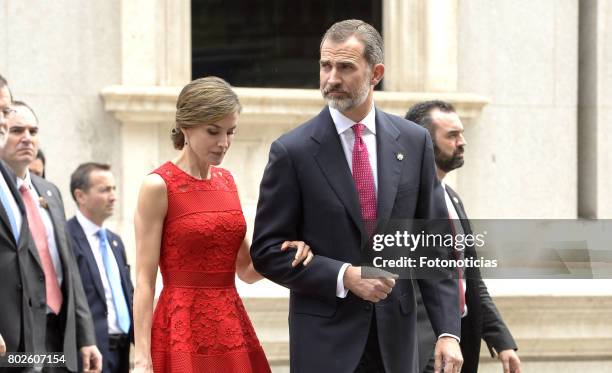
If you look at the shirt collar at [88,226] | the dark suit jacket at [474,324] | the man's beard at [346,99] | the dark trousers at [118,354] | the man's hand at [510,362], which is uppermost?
the man's beard at [346,99]

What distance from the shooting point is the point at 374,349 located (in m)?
4.35

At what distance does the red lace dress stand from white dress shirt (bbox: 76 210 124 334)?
8.06 feet

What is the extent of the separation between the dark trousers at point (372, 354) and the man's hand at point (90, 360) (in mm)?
2154

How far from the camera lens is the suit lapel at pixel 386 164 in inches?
173

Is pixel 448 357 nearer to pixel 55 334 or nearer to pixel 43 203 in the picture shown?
pixel 55 334

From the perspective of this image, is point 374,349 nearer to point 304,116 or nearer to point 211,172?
point 211,172

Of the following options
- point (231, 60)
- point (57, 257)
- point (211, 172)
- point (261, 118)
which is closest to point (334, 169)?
point (211, 172)

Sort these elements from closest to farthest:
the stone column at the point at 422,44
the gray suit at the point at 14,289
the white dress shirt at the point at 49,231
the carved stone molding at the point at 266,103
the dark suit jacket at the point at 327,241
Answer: the dark suit jacket at the point at 327,241 → the gray suit at the point at 14,289 → the white dress shirt at the point at 49,231 → the carved stone molding at the point at 266,103 → the stone column at the point at 422,44

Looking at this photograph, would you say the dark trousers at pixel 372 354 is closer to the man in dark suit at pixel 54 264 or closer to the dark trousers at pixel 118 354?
the man in dark suit at pixel 54 264

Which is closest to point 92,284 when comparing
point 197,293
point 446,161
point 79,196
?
point 79,196

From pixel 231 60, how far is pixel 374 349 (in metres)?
5.33

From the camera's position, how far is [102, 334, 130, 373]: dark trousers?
705cm

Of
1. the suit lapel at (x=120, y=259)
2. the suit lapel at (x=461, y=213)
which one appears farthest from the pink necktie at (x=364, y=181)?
the suit lapel at (x=120, y=259)

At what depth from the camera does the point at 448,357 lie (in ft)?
14.3
